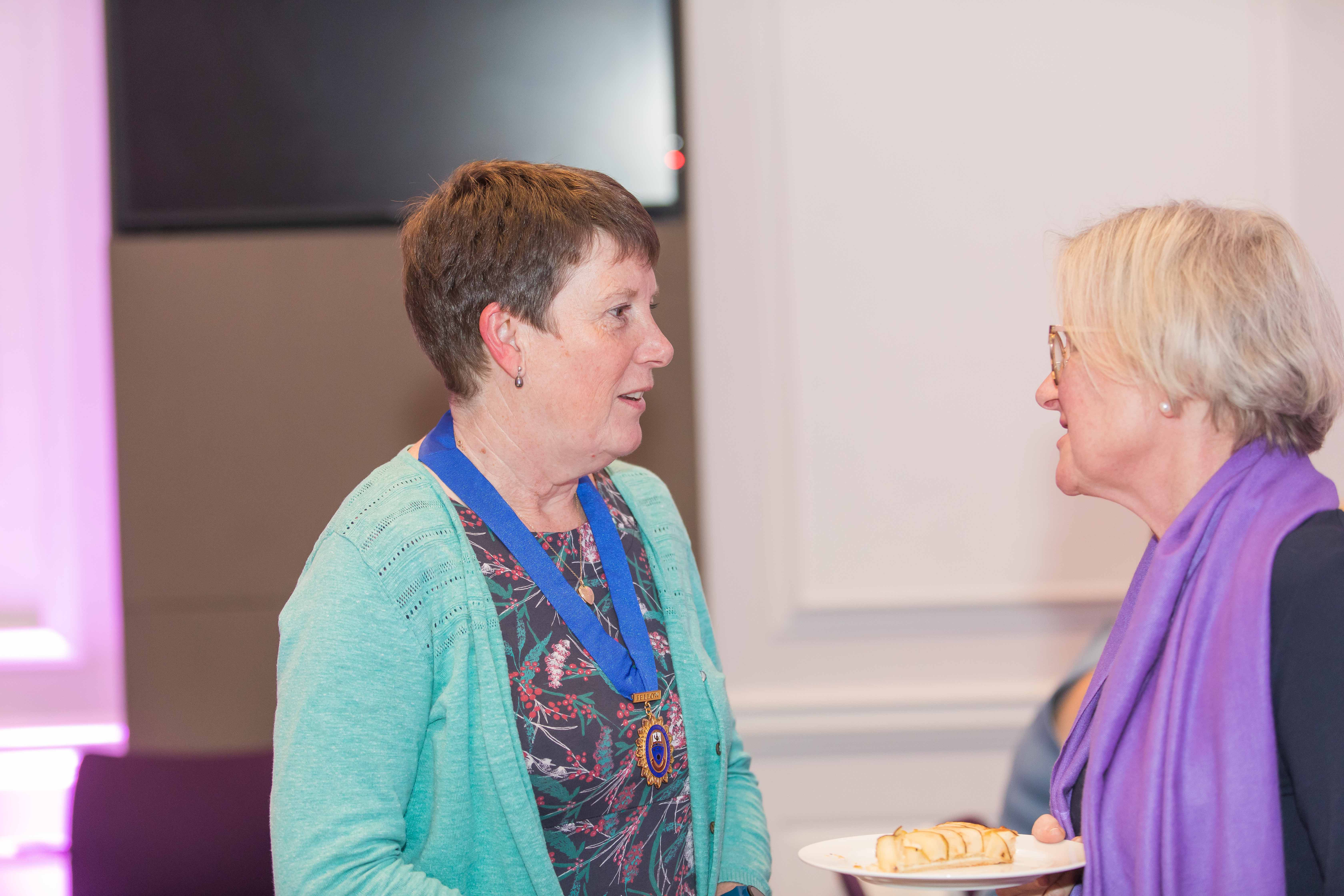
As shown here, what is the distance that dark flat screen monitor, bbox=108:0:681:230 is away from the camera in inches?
101

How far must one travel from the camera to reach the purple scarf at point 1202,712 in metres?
1.10

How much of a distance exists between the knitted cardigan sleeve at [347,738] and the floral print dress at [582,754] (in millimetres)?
137

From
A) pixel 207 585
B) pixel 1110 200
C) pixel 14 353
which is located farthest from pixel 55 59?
pixel 1110 200

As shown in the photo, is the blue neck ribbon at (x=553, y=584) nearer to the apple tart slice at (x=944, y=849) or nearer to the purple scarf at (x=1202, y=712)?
the apple tart slice at (x=944, y=849)

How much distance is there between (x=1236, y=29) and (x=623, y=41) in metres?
1.59

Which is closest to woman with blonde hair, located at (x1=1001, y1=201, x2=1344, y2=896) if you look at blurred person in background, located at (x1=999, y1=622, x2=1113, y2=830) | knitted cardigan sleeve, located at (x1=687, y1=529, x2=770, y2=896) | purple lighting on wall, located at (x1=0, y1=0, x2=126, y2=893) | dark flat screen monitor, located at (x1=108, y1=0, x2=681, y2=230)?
knitted cardigan sleeve, located at (x1=687, y1=529, x2=770, y2=896)

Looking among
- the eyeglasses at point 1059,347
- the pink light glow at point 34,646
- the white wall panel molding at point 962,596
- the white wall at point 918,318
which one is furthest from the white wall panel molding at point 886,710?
the pink light glow at point 34,646

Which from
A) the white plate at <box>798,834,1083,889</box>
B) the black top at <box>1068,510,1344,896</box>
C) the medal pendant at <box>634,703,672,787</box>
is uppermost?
the black top at <box>1068,510,1344,896</box>

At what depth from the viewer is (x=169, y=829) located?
2102 mm

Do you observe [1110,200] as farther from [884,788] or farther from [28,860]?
[28,860]

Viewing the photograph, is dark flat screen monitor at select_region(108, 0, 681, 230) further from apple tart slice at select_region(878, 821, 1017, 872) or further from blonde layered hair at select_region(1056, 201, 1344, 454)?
apple tart slice at select_region(878, 821, 1017, 872)

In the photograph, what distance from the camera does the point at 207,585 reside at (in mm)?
2570

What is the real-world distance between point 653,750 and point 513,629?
0.25 m

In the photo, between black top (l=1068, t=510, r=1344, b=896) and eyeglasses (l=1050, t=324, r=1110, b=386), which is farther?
eyeglasses (l=1050, t=324, r=1110, b=386)
